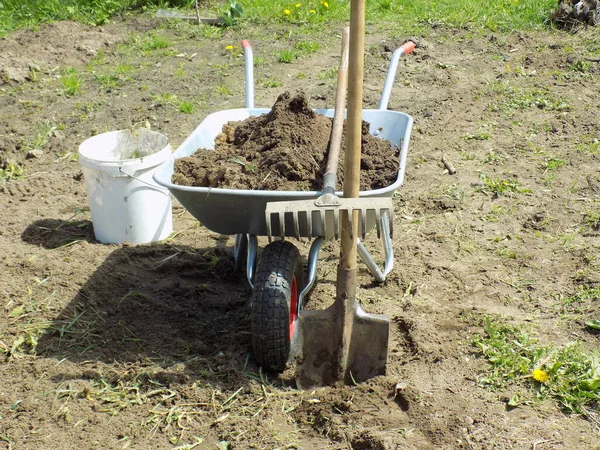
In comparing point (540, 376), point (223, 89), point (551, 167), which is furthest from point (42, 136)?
point (540, 376)

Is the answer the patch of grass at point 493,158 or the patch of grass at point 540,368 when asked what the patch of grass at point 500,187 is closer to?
the patch of grass at point 493,158

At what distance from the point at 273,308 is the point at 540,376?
1208 mm

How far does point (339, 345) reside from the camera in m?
3.06

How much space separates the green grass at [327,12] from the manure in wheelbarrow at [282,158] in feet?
17.0

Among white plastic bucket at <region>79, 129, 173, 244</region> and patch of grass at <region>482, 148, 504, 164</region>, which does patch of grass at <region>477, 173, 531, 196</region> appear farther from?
white plastic bucket at <region>79, 129, 173, 244</region>

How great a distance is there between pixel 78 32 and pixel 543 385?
7.08 m

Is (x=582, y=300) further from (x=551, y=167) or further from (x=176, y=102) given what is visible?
(x=176, y=102)

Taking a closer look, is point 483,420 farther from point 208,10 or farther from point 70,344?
point 208,10

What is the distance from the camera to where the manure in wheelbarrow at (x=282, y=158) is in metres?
3.22

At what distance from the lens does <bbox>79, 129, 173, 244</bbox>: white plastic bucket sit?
13.4 ft

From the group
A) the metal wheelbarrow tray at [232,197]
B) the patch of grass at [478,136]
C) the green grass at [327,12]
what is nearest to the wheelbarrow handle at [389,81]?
the metal wheelbarrow tray at [232,197]

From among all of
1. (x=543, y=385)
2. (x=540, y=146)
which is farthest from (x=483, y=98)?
(x=543, y=385)

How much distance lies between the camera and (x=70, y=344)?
11.0ft

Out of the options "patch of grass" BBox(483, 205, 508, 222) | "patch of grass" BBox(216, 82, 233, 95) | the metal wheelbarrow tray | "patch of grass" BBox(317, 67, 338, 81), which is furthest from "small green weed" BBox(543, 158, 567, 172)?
"patch of grass" BBox(216, 82, 233, 95)
